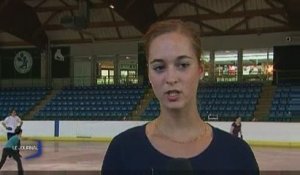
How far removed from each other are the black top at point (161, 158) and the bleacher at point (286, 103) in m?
23.0

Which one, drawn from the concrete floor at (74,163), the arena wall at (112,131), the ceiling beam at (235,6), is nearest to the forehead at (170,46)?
the concrete floor at (74,163)

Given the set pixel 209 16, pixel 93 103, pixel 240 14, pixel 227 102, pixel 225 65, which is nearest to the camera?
pixel 227 102

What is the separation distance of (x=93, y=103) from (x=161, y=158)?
96.6 feet

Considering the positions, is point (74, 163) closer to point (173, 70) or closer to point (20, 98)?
point (173, 70)

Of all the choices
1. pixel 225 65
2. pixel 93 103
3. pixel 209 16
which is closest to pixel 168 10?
pixel 209 16

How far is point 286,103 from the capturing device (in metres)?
26.0

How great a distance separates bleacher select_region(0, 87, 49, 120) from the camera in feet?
104

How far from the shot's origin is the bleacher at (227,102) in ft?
85.6

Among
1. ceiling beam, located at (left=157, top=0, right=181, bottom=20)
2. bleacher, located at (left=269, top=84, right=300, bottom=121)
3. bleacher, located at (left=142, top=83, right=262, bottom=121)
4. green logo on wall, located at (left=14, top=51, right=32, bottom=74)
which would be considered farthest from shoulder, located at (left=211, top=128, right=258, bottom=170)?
green logo on wall, located at (left=14, top=51, right=32, bottom=74)

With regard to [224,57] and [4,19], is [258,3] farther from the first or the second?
[4,19]

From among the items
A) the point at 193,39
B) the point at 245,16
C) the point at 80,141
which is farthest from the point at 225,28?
the point at 193,39

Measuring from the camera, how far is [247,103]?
89.2 feet

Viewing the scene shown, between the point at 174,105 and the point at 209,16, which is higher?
the point at 209,16

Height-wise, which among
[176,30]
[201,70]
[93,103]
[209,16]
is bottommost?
[93,103]
